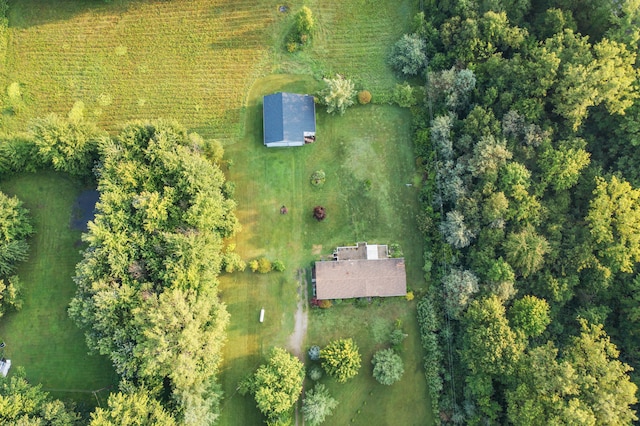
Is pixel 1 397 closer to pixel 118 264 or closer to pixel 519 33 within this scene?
pixel 118 264

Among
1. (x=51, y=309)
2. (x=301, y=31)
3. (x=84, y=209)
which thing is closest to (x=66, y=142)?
(x=84, y=209)

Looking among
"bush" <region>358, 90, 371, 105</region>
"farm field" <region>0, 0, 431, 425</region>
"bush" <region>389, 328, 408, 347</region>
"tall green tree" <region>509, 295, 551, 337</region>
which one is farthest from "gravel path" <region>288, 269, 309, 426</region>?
"tall green tree" <region>509, 295, 551, 337</region>

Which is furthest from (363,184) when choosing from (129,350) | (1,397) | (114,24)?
(1,397)

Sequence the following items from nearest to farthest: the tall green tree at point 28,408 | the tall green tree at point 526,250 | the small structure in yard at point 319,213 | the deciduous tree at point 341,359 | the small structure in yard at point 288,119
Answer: the tall green tree at point 28,408, the tall green tree at point 526,250, the deciduous tree at point 341,359, the small structure in yard at point 319,213, the small structure in yard at point 288,119

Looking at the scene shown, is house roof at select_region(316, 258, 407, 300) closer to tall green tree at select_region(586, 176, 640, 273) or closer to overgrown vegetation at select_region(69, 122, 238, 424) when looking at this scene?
overgrown vegetation at select_region(69, 122, 238, 424)

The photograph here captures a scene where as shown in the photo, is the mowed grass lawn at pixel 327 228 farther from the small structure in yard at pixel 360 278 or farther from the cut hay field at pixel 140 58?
the cut hay field at pixel 140 58

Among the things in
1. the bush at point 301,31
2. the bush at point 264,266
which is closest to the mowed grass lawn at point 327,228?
the bush at point 264,266

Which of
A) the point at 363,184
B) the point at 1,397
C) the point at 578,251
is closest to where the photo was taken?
the point at 1,397
